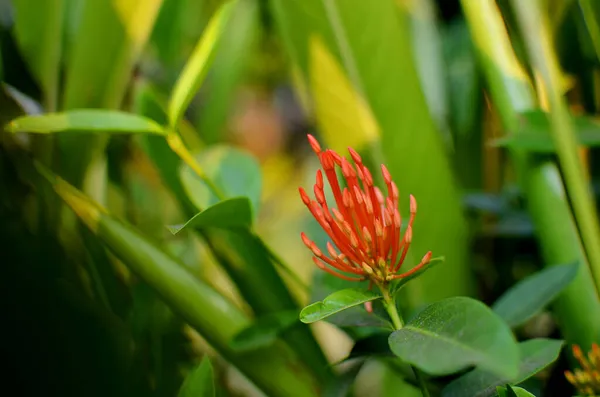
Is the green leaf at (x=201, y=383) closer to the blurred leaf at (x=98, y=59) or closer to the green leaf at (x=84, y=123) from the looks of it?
the green leaf at (x=84, y=123)

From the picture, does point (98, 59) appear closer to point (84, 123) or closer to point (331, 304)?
point (84, 123)

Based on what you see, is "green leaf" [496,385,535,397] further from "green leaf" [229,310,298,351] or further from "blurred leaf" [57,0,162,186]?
"blurred leaf" [57,0,162,186]

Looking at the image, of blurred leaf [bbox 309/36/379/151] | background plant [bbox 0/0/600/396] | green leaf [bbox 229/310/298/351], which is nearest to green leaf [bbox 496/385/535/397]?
background plant [bbox 0/0/600/396]

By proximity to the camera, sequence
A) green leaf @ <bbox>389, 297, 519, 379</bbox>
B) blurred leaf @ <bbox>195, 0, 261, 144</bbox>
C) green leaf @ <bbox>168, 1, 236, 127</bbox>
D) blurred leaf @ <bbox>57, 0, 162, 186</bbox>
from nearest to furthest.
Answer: green leaf @ <bbox>389, 297, 519, 379</bbox> < green leaf @ <bbox>168, 1, 236, 127</bbox> < blurred leaf @ <bbox>57, 0, 162, 186</bbox> < blurred leaf @ <bbox>195, 0, 261, 144</bbox>

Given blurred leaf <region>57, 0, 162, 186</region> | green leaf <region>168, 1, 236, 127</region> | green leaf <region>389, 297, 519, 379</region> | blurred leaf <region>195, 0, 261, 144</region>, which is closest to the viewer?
green leaf <region>389, 297, 519, 379</region>

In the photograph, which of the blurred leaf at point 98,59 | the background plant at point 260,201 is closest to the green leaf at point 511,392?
the background plant at point 260,201
